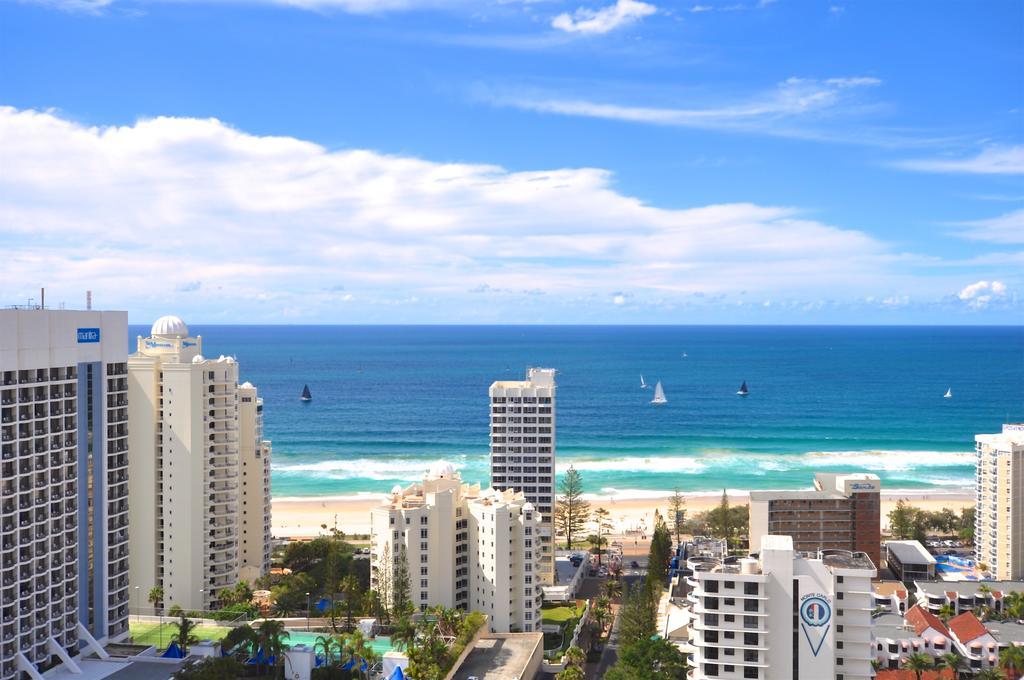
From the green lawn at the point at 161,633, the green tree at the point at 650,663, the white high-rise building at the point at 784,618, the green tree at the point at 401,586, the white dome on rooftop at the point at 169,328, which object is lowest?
the green lawn at the point at 161,633

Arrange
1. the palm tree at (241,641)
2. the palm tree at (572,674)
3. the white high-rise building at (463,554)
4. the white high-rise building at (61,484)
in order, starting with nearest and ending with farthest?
the white high-rise building at (61,484), the palm tree at (572,674), the palm tree at (241,641), the white high-rise building at (463,554)

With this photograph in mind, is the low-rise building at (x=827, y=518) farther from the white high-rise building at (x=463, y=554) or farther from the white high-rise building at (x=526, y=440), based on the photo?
the white high-rise building at (x=463, y=554)

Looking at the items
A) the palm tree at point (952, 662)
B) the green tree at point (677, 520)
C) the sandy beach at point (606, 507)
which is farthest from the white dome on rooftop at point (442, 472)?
the palm tree at point (952, 662)

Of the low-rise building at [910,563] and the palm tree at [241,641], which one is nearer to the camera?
the palm tree at [241,641]

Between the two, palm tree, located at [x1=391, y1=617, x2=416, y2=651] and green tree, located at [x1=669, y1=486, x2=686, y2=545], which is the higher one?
palm tree, located at [x1=391, y1=617, x2=416, y2=651]

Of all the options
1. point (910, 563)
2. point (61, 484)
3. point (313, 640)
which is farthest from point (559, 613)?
point (61, 484)

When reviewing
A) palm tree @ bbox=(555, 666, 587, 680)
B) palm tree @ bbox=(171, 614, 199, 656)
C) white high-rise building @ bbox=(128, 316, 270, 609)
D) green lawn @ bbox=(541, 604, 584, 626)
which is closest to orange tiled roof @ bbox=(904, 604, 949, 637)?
green lawn @ bbox=(541, 604, 584, 626)

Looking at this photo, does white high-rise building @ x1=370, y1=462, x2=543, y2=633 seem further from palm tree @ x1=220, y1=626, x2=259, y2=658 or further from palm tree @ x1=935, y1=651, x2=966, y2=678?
palm tree @ x1=935, y1=651, x2=966, y2=678

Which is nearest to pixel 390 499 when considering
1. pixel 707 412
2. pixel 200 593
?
pixel 200 593
